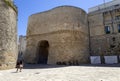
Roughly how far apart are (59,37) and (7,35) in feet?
26.6

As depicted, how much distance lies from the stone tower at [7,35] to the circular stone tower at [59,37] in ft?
22.4

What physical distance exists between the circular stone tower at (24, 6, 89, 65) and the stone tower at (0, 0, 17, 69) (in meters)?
6.82

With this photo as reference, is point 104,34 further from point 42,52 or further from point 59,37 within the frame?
point 42,52

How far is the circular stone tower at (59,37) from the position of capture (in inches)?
703

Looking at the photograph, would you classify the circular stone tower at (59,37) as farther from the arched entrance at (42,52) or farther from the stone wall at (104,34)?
the stone wall at (104,34)

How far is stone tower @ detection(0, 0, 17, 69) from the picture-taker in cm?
1088

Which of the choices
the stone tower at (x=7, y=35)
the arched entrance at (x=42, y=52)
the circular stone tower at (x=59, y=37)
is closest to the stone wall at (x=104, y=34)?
the circular stone tower at (x=59, y=37)

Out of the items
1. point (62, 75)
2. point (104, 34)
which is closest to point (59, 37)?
point (104, 34)

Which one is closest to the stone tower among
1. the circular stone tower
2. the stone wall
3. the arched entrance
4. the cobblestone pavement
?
the cobblestone pavement

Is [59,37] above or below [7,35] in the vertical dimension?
above

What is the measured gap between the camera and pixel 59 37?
18250mm

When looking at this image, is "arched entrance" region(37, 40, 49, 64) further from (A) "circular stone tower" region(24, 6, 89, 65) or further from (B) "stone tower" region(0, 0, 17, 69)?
(B) "stone tower" region(0, 0, 17, 69)

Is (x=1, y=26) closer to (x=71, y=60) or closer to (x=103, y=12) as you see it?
(x=71, y=60)

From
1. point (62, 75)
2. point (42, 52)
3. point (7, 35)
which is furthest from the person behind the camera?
point (42, 52)
